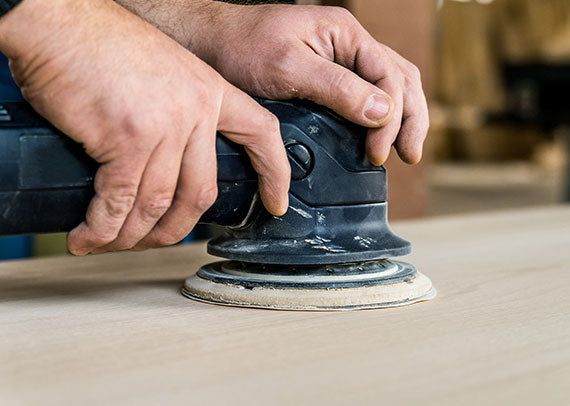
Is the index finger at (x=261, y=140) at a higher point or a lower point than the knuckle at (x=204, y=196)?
higher

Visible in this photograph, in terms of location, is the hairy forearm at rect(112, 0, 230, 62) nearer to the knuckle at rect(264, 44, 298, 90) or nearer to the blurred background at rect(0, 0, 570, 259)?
the knuckle at rect(264, 44, 298, 90)

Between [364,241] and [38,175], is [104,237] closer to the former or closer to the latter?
[38,175]

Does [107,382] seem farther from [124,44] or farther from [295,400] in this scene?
[124,44]

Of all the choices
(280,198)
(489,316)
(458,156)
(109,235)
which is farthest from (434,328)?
(458,156)

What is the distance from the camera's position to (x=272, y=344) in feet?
2.12

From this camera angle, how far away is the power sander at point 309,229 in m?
→ 0.80

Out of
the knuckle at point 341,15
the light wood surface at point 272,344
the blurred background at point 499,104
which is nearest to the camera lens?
the light wood surface at point 272,344

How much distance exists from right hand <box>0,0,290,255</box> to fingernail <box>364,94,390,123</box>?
94 millimetres

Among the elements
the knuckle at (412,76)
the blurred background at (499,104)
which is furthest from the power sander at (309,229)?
the blurred background at (499,104)

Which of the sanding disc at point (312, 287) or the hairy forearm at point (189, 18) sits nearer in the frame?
the sanding disc at point (312, 287)

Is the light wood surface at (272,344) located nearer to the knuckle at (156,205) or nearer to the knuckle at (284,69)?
the knuckle at (156,205)

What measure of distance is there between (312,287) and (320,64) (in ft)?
0.73

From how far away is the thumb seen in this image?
794mm

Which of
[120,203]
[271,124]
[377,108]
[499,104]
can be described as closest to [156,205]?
[120,203]
